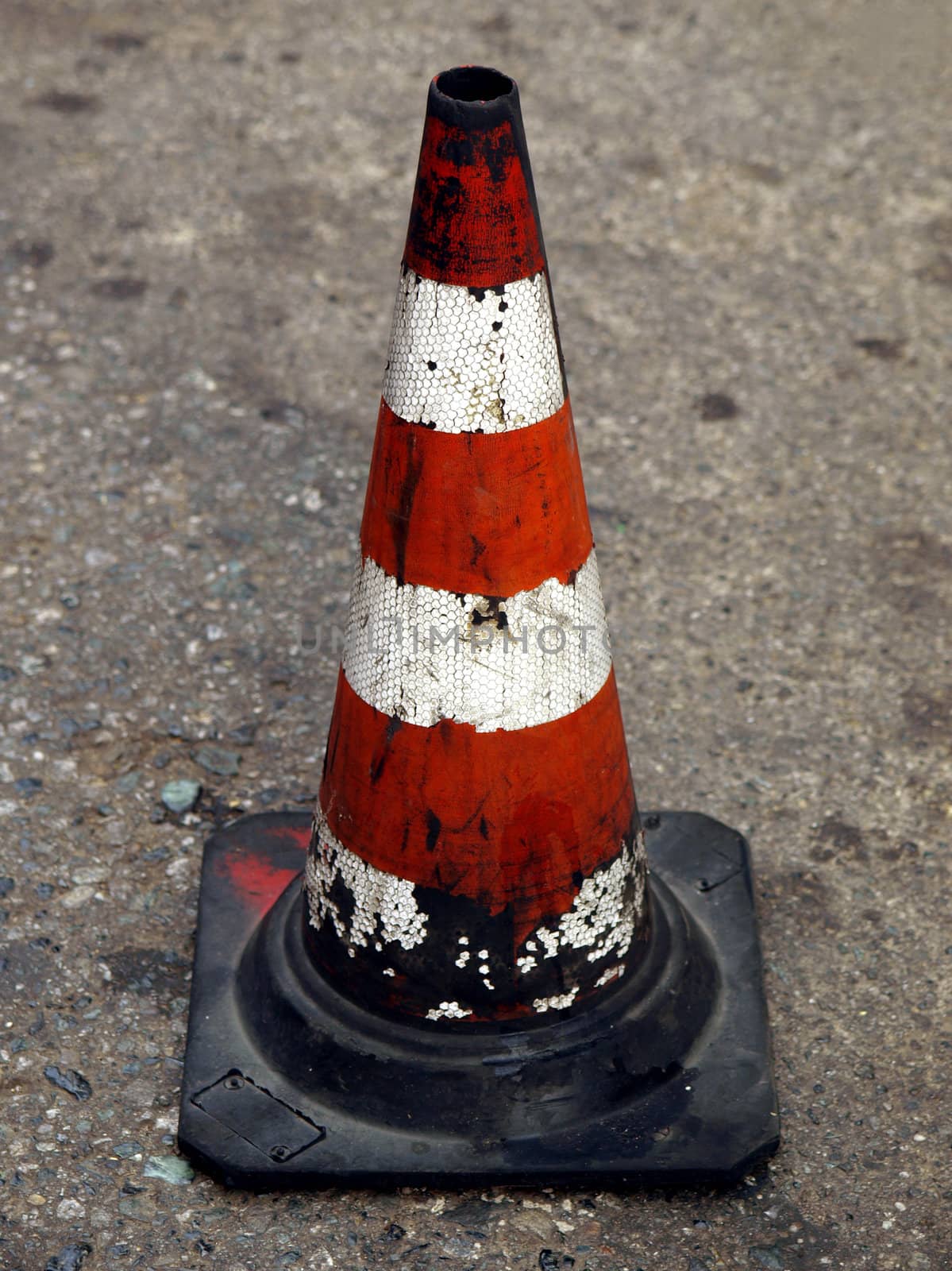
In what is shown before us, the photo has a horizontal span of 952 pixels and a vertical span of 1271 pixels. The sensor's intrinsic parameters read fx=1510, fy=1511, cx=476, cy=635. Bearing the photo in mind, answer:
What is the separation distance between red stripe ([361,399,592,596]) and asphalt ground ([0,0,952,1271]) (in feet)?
3.52

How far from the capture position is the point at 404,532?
2.38 meters

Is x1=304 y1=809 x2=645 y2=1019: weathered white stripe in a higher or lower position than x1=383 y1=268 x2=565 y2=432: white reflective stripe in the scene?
lower

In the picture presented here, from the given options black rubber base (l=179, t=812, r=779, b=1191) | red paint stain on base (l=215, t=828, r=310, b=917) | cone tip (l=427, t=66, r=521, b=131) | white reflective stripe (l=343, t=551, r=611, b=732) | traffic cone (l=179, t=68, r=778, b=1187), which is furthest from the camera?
red paint stain on base (l=215, t=828, r=310, b=917)

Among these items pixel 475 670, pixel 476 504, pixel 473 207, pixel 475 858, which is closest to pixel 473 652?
pixel 475 670

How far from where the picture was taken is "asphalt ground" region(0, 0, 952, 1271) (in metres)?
2.63

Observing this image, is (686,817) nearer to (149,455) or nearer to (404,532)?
(404,532)

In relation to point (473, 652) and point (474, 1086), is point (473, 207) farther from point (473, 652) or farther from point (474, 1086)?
point (474, 1086)

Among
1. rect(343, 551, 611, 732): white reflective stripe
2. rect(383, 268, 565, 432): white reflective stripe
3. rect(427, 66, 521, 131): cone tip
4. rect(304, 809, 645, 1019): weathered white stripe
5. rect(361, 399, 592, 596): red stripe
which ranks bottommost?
rect(304, 809, 645, 1019): weathered white stripe

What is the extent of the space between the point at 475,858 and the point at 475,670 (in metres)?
0.33

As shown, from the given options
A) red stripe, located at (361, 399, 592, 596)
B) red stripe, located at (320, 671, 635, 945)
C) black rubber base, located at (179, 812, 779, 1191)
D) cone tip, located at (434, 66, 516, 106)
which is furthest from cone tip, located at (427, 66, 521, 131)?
black rubber base, located at (179, 812, 779, 1191)

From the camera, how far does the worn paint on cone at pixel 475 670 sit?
7.35 ft

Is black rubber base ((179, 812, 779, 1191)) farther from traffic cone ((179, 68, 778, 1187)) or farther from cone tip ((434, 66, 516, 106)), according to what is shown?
cone tip ((434, 66, 516, 106))

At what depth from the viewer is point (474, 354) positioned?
2.25m

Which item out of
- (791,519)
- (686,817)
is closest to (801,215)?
(791,519)
